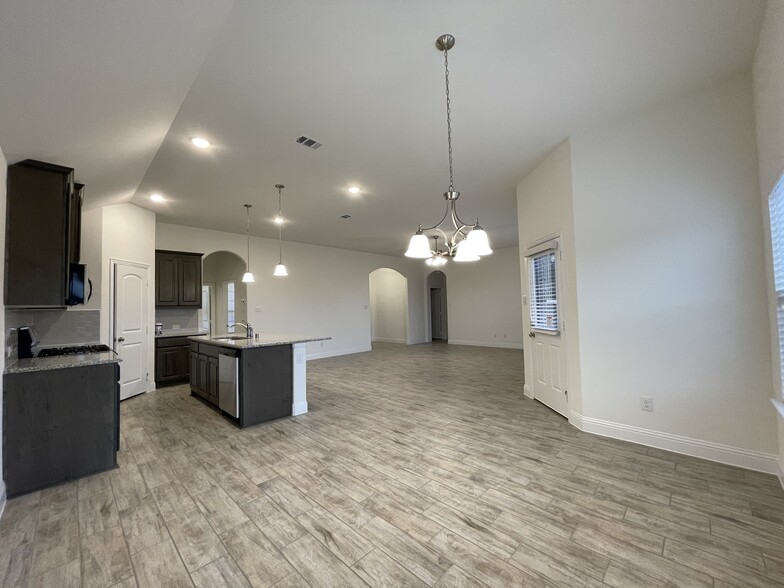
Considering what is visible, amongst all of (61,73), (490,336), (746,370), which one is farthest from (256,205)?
(490,336)

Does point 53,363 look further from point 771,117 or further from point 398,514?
point 771,117

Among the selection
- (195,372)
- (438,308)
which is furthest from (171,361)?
(438,308)

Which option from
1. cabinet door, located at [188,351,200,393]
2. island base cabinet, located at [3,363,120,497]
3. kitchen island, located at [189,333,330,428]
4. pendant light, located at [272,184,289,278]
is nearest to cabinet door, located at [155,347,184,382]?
cabinet door, located at [188,351,200,393]

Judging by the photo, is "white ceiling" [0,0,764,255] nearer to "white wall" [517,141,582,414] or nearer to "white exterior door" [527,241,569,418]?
"white wall" [517,141,582,414]

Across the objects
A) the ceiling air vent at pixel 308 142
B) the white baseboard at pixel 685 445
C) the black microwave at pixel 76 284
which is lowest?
the white baseboard at pixel 685 445

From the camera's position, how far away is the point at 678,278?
2.81 metres

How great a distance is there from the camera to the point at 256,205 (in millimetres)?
5285

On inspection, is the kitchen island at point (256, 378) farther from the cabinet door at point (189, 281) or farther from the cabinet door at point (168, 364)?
the cabinet door at point (189, 281)

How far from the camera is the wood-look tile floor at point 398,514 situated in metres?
1.59

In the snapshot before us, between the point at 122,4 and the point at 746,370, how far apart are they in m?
4.55

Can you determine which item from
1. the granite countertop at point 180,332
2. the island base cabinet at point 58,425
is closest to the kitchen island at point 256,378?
the island base cabinet at point 58,425

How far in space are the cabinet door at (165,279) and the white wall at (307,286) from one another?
0.53 meters

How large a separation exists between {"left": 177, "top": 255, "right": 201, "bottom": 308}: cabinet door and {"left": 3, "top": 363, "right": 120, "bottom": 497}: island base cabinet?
3604mm

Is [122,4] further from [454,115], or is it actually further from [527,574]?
[527,574]
